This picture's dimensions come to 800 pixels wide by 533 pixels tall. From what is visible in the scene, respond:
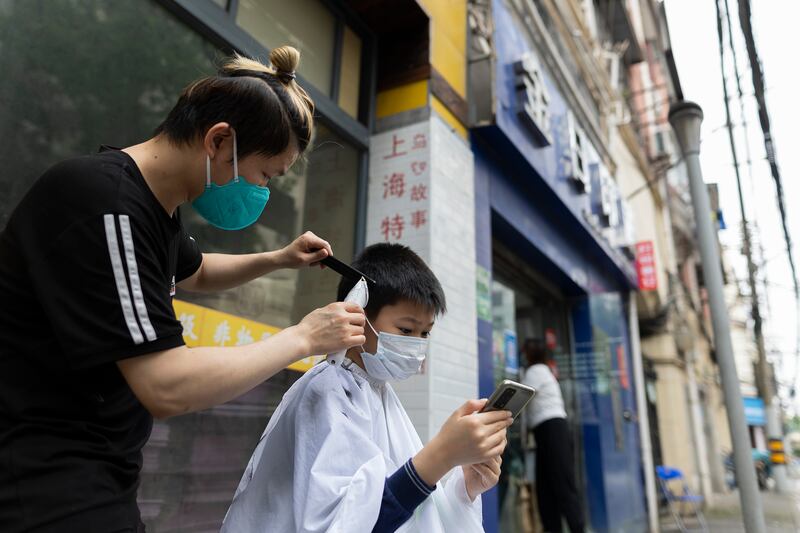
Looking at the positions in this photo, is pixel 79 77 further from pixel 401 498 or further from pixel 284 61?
pixel 401 498

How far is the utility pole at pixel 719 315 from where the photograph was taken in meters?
4.00

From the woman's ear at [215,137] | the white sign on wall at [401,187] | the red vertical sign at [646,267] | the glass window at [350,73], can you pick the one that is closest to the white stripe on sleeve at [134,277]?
the woman's ear at [215,137]

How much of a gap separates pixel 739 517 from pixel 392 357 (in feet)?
35.0

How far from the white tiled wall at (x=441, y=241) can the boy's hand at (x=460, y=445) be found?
183 centimetres

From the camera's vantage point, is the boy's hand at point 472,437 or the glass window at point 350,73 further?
the glass window at point 350,73

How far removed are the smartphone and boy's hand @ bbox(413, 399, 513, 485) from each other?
33 mm

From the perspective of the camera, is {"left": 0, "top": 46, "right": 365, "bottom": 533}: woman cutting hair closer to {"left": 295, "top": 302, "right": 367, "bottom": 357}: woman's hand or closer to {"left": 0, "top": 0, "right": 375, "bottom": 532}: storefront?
{"left": 295, "top": 302, "right": 367, "bottom": 357}: woman's hand

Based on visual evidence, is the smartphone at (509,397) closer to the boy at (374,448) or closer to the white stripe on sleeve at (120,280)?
the boy at (374,448)

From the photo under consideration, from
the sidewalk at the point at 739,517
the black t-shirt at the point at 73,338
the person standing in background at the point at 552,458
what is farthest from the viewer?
the sidewalk at the point at 739,517

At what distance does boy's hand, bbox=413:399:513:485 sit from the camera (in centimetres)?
125

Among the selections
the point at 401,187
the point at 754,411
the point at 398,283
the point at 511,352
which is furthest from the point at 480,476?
the point at 754,411

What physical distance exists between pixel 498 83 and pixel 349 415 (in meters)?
3.87

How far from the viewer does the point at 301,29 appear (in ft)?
11.2

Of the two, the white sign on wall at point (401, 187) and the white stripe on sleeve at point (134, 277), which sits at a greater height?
the white sign on wall at point (401, 187)
